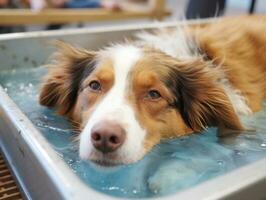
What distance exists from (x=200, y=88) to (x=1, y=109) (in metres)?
0.75

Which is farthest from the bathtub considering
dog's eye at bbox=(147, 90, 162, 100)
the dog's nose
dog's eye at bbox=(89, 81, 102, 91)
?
dog's eye at bbox=(147, 90, 162, 100)

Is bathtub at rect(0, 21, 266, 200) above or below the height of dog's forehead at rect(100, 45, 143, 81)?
below

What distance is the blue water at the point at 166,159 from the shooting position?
121 centimetres

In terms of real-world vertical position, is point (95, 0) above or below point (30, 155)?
below

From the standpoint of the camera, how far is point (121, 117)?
126cm

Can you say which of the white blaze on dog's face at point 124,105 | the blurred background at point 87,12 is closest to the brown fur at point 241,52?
the white blaze on dog's face at point 124,105

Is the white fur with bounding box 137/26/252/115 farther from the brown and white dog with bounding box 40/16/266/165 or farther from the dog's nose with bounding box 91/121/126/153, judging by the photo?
the dog's nose with bounding box 91/121/126/153

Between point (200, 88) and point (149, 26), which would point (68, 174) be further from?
point (149, 26)

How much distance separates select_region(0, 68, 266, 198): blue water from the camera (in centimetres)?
121

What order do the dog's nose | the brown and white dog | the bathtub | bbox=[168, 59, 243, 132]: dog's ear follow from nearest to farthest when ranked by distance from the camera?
the bathtub
the dog's nose
the brown and white dog
bbox=[168, 59, 243, 132]: dog's ear

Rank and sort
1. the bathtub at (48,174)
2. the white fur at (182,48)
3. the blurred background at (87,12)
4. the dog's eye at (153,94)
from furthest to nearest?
the blurred background at (87,12)
the white fur at (182,48)
the dog's eye at (153,94)
the bathtub at (48,174)

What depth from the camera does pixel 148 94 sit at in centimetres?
145

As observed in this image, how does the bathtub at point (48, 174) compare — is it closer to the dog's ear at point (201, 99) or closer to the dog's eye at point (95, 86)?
the dog's eye at point (95, 86)

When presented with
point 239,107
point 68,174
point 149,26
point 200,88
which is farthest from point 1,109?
point 149,26
